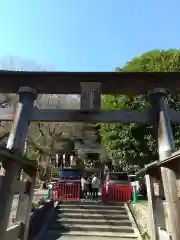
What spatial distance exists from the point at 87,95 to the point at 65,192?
11876mm

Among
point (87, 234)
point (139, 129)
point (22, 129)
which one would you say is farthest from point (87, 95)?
point (139, 129)

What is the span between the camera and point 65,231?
36.2ft

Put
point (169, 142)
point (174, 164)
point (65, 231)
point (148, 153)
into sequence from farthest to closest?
point (148, 153), point (65, 231), point (169, 142), point (174, 164)

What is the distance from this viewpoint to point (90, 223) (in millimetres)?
11867

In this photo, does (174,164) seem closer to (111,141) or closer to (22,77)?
(22,77)

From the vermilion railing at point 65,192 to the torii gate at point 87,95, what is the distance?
413 inches

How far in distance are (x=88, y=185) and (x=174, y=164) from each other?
1373cm

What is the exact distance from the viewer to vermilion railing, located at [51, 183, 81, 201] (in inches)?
639

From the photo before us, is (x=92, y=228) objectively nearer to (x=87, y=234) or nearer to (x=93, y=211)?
(x=87, y=234)

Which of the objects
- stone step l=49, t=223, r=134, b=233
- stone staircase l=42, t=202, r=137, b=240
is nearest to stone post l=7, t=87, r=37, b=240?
stone staircase l=42, t=202, r=137, b=240

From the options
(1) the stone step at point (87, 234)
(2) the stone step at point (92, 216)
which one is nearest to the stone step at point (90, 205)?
(2) the stone step at point (92, 216)

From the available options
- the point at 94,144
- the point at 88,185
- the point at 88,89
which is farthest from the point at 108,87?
the point at 94,144

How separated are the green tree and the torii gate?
8.24 meters

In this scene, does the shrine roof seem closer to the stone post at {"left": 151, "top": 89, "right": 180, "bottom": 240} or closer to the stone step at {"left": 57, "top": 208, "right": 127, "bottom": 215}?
the stone post at {"left": 151, "top": 89, "right": 180, "bottom": 240}
